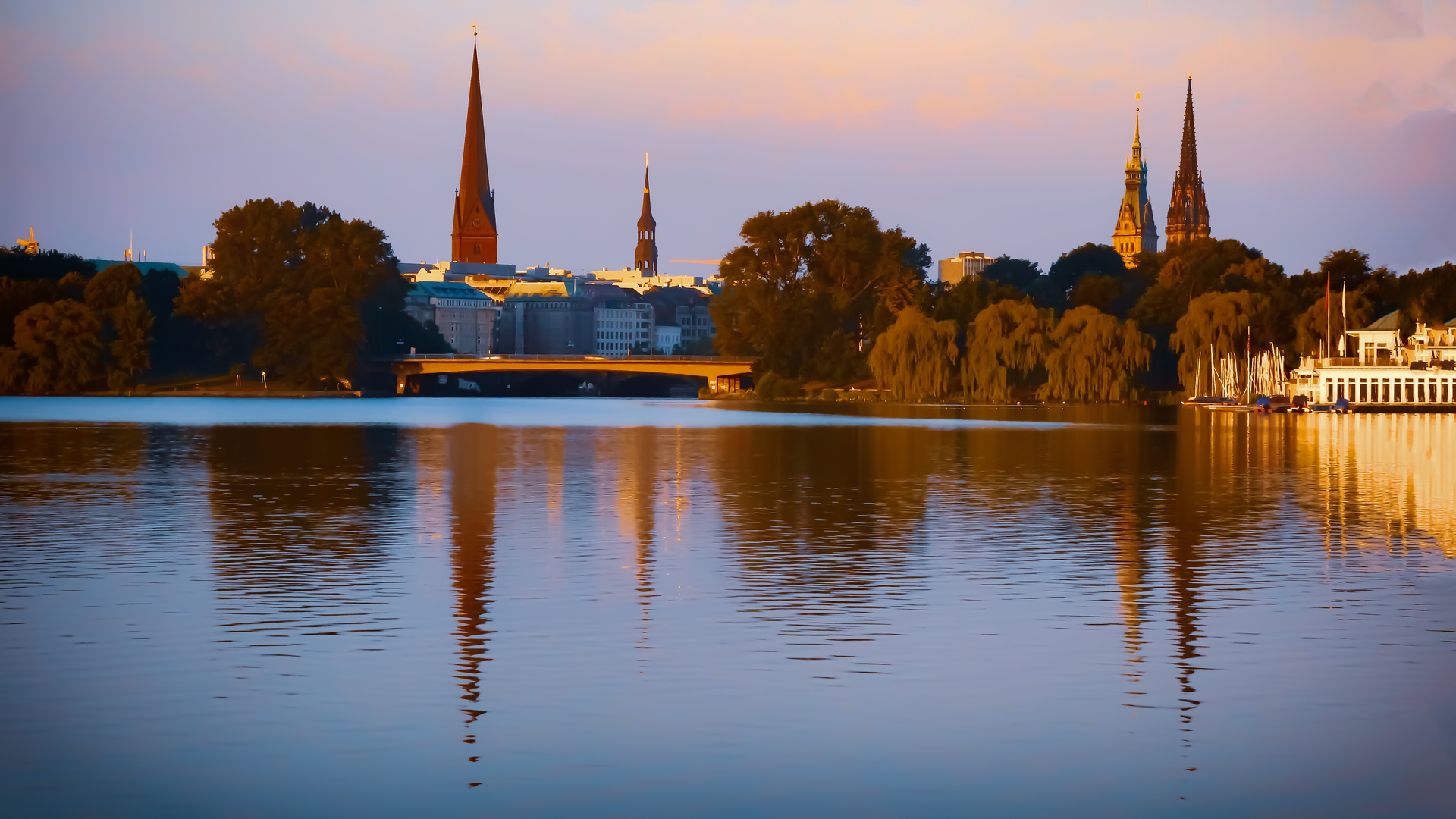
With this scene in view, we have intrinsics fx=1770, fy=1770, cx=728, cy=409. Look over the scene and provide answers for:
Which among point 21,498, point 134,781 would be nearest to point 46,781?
point 134,781

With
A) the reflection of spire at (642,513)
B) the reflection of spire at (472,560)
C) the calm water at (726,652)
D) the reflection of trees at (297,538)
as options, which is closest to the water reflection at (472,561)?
the reflection of spire at (472,560)

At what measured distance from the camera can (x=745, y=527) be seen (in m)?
28.0

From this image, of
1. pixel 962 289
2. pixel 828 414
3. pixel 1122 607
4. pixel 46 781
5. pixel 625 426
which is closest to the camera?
pixel 46 781

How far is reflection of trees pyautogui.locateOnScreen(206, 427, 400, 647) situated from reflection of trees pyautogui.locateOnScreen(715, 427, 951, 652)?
14.6ft

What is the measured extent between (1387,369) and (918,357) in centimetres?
3161

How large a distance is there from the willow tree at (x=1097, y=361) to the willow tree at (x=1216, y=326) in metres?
3.63

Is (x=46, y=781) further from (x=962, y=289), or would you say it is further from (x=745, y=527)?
(x=962, y=289)

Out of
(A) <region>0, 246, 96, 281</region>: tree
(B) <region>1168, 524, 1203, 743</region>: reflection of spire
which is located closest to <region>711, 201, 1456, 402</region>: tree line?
(A) <region>0, 246, 96, 281</region>: tree

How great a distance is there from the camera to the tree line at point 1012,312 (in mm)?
106062

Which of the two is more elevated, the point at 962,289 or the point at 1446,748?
the point at 962,289

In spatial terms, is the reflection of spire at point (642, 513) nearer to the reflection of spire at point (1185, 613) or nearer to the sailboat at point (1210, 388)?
the reflection of spire at point (1185, 613)

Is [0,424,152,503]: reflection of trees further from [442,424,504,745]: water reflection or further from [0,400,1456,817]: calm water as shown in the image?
[442,424,504,745]: water reflection

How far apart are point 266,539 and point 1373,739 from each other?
17.1 meters

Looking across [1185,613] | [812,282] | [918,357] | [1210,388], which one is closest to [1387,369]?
[1210,388]
